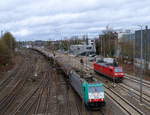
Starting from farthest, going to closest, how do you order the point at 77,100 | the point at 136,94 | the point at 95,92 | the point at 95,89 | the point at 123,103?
the point at 136,94, the point at 77,100, the point at 123,103, the point at 95,89, the point at 95,92

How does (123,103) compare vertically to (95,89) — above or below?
below

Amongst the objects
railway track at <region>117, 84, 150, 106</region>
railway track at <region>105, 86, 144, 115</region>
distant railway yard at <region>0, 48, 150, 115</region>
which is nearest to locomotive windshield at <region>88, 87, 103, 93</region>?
distant railway yard at <region>0, 48, 150, 115</region>

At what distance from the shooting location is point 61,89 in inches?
1277

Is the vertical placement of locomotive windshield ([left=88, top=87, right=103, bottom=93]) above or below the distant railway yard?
above

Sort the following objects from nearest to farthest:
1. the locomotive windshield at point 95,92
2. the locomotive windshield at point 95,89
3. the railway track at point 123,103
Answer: the railway track at point 123,103
the locomotive windshield at point 95,92
the locomotive windshield at point 95,89

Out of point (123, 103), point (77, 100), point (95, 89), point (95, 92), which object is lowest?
point (77, 100)

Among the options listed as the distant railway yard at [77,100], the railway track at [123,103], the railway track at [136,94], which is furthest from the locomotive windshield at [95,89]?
the railway track at [136,94]

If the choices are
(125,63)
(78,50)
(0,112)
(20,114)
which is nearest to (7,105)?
(0,112)

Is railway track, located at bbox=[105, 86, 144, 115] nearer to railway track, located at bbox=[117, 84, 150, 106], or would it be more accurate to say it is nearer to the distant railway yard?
the distant railway yard

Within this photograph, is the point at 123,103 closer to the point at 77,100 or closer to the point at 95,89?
the point at 95,89

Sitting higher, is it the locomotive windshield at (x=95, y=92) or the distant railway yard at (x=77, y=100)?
the locomotive windshield at (x=95, y=92)

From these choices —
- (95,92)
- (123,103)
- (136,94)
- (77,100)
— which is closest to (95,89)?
(95,92)

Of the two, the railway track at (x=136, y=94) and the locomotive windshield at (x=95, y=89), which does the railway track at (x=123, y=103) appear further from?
the locomotive windshield at (x=95, y=89)

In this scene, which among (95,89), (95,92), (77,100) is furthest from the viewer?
(77,100)
